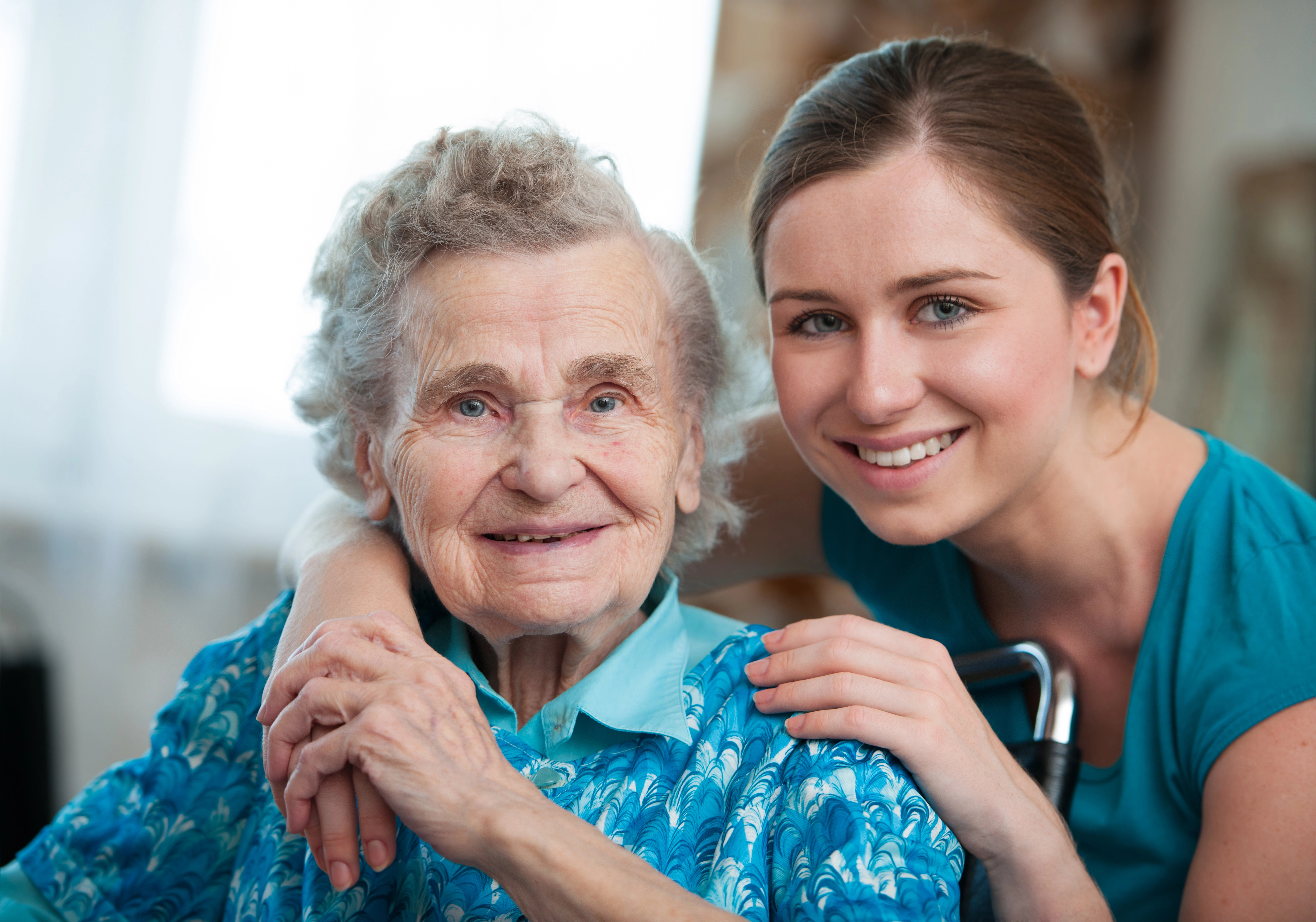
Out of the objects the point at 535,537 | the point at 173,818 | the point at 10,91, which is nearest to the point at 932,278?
the point at 535,537

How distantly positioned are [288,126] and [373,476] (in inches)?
76.7

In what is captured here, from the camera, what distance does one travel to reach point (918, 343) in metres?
1.32

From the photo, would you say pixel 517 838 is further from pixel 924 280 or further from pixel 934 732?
pixel 924 280

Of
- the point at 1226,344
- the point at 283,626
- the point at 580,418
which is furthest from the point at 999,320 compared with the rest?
the point at 1226,344

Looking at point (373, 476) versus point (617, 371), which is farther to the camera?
point (373, 476)

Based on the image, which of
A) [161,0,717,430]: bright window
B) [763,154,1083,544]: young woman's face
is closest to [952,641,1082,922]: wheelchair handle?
[763,154,1083,544]: young woman's face

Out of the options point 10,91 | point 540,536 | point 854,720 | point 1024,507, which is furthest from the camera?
point 10,91

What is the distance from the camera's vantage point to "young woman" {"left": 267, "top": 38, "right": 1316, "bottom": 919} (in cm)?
115

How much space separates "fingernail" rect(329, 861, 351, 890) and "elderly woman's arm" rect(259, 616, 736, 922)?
6cm

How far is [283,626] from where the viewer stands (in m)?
1.38

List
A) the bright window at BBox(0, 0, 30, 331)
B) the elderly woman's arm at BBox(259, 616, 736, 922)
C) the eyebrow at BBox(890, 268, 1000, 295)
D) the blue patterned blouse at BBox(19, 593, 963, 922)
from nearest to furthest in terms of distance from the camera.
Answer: the elderly woman's arm at BBox(259, 616, 736, 922)
the blue patterned blouse at BBox(19, 593, 963, 922)
the eyebrow at BBox(890, 268, 1000, 295)
the bright window at BBox(0, 0, 30, 331)

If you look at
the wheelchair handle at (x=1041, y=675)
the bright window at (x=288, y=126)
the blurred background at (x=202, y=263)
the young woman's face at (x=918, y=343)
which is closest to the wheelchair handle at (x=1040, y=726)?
the wheelchair handle at (x=1041, y=675)

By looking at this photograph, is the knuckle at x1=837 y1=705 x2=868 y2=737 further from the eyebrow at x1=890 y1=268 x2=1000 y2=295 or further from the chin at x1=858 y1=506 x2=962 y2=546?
the eyebrow at x1=890 y1=268 x2=1000 y2=295

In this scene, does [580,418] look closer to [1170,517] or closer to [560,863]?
[560,863]
